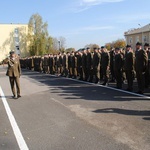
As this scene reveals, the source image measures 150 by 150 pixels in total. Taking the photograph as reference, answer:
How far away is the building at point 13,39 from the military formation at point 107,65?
64.9m

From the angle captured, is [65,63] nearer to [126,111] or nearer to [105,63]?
[105,63]

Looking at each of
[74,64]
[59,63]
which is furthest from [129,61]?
[59,63]

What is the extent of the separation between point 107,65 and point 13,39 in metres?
79.3

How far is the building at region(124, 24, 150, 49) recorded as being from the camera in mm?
73375

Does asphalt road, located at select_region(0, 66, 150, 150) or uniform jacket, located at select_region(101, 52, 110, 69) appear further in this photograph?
uniform jacket, located at select_region(101, 52, 110, 69)

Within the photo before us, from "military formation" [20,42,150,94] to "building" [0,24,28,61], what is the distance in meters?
64.9

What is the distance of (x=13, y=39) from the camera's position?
294 feet

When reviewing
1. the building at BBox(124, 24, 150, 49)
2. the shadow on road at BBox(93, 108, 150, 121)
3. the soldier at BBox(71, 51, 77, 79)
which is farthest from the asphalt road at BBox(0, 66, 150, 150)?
the building at BBox(124, 24, 150, 49)

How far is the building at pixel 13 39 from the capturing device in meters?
88.4

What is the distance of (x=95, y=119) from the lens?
7008mm

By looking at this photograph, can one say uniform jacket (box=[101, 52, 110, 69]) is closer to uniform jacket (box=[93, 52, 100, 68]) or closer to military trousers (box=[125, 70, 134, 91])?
uniform jacket (box=[93, 52, 100, 68])

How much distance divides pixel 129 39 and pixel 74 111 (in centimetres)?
7603

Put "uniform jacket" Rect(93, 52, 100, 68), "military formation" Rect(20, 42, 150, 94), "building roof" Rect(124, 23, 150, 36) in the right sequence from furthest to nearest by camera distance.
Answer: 1. "building roof" Rect(124, 23, 150, 36)
2. "uniform jacket" Rect(93, 52, 100, 68)
3. "military formation" Rect(20, 42, 150, 94)

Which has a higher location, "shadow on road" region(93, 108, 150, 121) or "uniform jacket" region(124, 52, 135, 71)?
"uniform jacket" region(124, 52, 135, 71)
